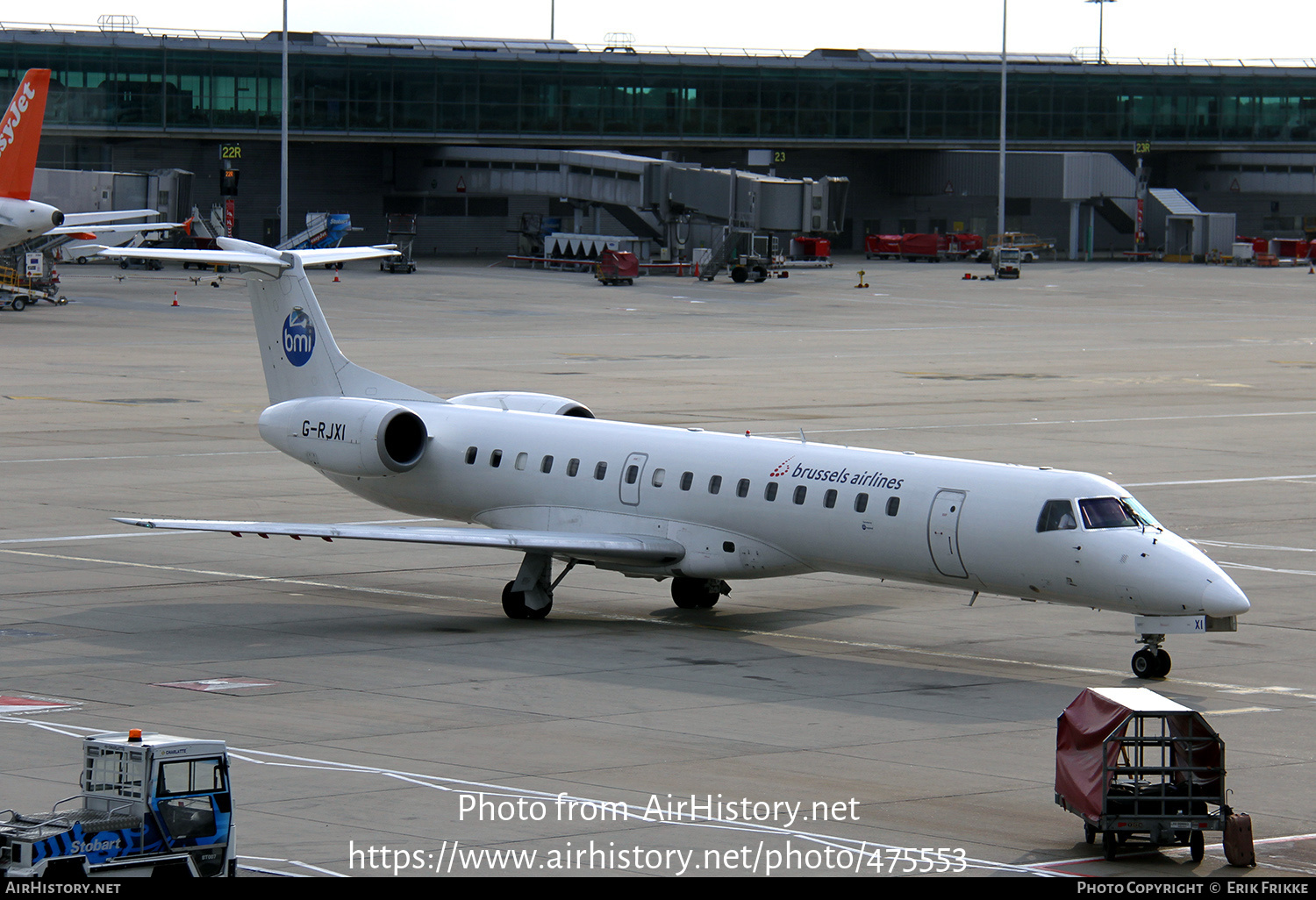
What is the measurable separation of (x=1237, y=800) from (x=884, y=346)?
212ft

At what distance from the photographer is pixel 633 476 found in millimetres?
30031

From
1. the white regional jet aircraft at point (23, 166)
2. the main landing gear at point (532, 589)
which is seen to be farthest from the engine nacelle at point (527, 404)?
the white regional jet aircraft at point (23, 166)

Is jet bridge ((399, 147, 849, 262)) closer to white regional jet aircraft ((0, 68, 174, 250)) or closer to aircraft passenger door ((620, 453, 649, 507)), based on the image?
white regional jet aircraft ((0, 68, 174, 250))

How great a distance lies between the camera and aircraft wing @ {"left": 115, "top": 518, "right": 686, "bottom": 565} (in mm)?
28547

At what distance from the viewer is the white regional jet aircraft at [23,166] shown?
73.1m

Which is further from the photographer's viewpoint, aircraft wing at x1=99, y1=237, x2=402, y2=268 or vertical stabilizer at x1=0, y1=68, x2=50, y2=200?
vertical stabilizer at x1=0, y1=68, x2=50, y2=200

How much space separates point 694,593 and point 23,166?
176 ft

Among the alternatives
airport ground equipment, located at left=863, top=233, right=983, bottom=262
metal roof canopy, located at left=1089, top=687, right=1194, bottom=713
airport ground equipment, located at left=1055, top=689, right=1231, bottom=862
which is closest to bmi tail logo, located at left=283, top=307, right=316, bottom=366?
metal roof canopy, located at left=1089, top=687, right=1194, bottom=713

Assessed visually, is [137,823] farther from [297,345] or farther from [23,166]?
[23,166]

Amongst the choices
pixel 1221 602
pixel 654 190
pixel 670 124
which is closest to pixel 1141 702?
pixel 1221 602

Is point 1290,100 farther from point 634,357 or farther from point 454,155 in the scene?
point 634,357

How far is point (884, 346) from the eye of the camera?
83.2 metres

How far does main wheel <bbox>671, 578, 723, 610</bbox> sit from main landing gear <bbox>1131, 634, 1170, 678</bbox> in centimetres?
747

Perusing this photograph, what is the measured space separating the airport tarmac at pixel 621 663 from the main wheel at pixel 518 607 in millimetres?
310
